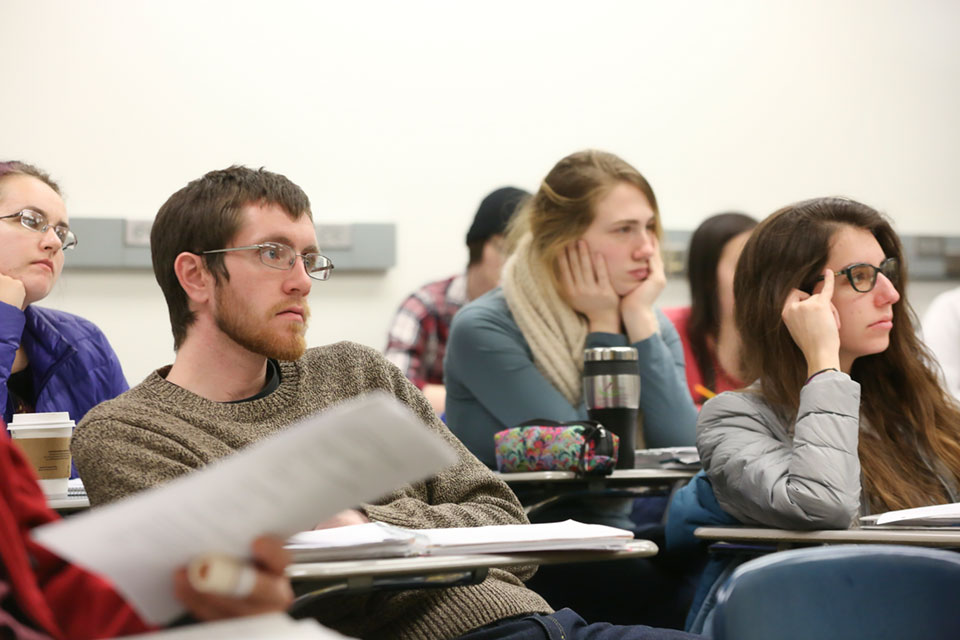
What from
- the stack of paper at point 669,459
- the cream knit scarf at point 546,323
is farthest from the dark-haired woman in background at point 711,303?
the stack of paper at point 669,459

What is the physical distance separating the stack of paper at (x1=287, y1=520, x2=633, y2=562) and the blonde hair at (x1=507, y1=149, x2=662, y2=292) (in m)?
1.63

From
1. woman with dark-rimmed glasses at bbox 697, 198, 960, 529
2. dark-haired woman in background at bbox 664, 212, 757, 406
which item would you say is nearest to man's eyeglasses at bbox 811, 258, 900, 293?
woman with dark-rimmed glasses at bbox 697, 198, 960, 529

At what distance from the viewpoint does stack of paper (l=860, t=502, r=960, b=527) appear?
5.76 feet

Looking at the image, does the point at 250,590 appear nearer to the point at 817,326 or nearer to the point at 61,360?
the point at 817,326

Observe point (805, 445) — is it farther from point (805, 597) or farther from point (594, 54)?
point (594, 54)

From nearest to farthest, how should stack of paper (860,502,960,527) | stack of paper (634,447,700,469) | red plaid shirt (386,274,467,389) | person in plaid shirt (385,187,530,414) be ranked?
1. stack of paper (860,502,960,527)
2. stack of paper (634,447,700,469)
3. person in plaid shirt (385,187,530,414)
4. red plaid shirt (386,274,467,389)

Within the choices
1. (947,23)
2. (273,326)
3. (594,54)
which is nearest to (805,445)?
(273,326)

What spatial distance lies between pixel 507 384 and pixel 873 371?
893 millimetres

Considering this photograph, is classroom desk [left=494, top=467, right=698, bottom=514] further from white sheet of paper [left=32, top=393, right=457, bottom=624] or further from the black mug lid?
white sheet of paper [left=32, top=393, right=457, bottom=624]

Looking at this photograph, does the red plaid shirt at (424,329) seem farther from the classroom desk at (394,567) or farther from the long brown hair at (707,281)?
the classroom desk at (394,567)

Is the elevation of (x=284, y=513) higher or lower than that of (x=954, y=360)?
higher

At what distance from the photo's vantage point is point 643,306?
2965mm

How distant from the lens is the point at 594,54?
4.84 metres

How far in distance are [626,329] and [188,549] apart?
7.29 ft
